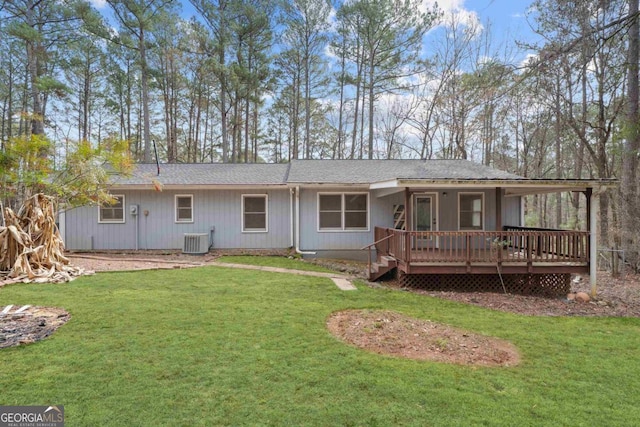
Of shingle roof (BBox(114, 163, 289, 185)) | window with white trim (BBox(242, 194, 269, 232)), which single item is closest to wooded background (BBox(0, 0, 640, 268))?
shingle roof (BBox(114, 163, 289, 185))

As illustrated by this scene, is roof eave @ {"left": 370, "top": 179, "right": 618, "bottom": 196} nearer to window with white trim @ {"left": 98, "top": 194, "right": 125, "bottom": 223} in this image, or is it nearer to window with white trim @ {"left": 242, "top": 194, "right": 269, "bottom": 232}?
window with white trim @ {"left": 242, "top": 194, "right": 269, "bottom": 232}

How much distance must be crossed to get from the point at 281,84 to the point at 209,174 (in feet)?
37.7

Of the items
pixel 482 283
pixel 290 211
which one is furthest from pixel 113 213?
pixel 482 283

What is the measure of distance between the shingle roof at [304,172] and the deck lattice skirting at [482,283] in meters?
3.36

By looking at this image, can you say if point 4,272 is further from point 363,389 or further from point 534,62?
point 534,62

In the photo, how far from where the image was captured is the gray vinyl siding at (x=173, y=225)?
36.8 feet

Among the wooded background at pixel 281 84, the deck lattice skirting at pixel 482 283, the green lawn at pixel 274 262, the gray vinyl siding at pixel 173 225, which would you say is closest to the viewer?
the deck lattice skirting at pixel 482 283

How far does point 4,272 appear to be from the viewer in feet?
23.1

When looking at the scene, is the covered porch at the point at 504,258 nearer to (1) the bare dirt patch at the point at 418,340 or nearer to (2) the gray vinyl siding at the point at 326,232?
(1) the bare dirt patch at the point at 418,340

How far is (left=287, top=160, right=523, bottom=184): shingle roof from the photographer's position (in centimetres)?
1042

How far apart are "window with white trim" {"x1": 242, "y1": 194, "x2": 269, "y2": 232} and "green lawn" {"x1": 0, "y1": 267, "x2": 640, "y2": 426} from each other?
6.13m

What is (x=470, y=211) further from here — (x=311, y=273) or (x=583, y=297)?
(x=311, y=273)

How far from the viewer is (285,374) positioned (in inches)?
126

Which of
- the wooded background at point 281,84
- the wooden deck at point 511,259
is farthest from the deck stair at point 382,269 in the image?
the wooded background at point 281,84
